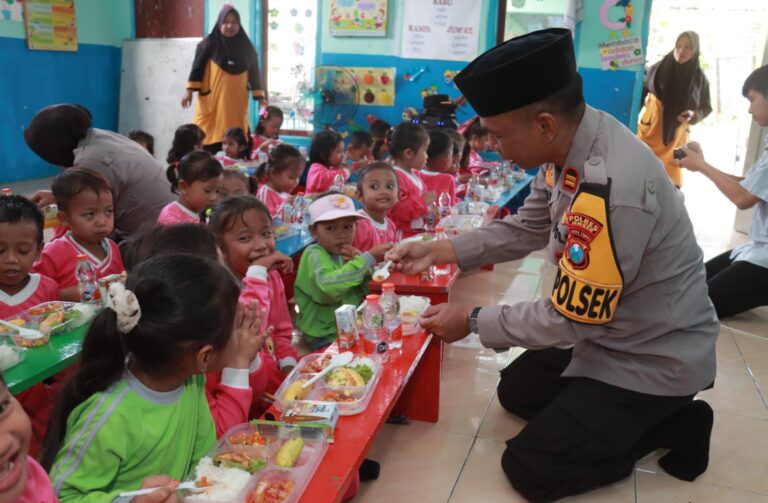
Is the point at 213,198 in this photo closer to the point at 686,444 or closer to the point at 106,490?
the point at 106,490

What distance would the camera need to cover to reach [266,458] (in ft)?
5.10

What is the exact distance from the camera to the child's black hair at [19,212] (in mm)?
2320

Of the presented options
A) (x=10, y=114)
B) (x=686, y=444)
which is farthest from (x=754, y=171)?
(x=10, y=114)

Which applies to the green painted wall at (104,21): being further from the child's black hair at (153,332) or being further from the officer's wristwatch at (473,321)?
the child's black hair at (153,332)

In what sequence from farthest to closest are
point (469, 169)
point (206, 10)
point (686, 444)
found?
1. point (206, 10)
2. point (469, 169)
3. point (686, 444)

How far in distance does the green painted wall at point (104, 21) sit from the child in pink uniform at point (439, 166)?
18.8 ft

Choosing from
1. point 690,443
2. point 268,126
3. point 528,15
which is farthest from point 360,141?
point 690,443

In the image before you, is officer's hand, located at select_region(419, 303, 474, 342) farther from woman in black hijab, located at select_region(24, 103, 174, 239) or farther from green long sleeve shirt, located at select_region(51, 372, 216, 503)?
woman in black hijab, located at select_region(24, 103, 174, 239)

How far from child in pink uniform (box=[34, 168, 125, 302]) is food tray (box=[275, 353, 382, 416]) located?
1.27 metres

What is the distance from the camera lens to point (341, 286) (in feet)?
9.43

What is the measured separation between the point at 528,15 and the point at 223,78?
385 centimetres

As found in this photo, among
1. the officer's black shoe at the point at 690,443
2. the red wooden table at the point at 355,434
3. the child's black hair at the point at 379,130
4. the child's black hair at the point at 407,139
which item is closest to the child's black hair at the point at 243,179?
the child's black hair at the point at 407,139

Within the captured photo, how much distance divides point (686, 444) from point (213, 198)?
2.63 m

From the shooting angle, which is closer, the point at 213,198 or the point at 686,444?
the point at 686,444
